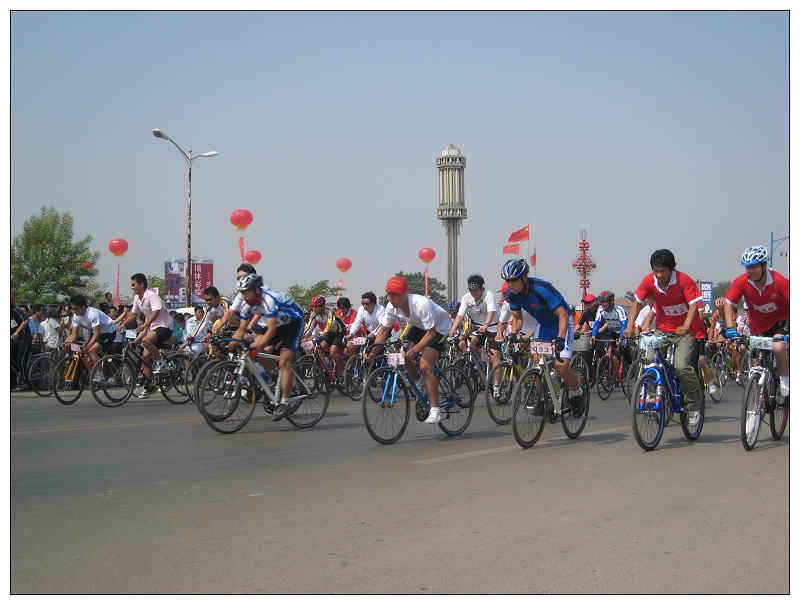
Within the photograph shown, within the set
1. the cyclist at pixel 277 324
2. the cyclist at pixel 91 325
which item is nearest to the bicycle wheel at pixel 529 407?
the cyclist at pixel 277 324

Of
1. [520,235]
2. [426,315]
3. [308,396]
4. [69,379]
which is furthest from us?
[520,235]

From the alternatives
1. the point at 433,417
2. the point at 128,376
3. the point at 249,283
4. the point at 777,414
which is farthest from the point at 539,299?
the point at 128,376

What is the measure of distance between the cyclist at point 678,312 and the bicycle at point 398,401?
7.27ft

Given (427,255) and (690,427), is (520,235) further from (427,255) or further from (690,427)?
(690,427)

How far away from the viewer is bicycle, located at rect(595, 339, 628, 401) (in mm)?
15797

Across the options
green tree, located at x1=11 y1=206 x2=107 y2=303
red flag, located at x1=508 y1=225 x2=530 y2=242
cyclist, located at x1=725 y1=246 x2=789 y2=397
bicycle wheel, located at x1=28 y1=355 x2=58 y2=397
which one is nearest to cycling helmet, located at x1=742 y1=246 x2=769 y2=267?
cyclist, located at x1=725 y1=246 x2=789 y2=397

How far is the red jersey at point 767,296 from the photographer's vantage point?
8828mm

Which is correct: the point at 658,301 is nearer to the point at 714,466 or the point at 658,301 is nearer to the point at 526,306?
the point at 526,306

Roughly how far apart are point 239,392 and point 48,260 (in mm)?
38337

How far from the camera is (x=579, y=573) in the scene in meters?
4.56

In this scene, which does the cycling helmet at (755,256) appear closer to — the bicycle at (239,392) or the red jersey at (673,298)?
the red jersey at (673,298)

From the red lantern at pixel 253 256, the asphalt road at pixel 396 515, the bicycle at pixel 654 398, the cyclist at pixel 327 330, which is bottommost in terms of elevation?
the asphalt road at pixel 396 515

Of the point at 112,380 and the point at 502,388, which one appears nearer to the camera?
the point at 502,388

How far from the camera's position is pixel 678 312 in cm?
962
